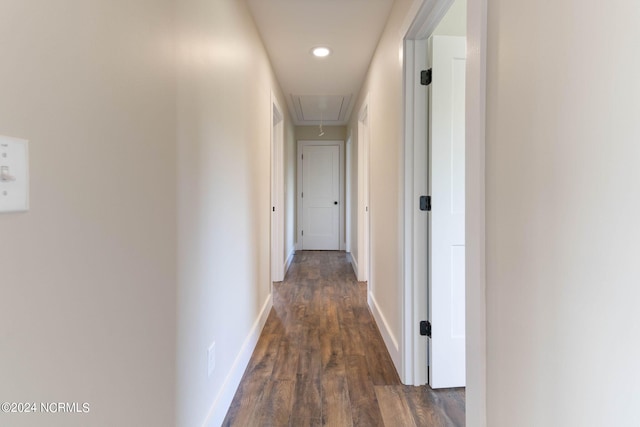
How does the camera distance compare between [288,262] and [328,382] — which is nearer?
[328,382]

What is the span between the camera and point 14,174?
1.67ft

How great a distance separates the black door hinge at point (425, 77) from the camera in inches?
67.5

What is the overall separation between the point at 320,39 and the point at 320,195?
3578 millimetres

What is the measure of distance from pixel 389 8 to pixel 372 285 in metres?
2.15

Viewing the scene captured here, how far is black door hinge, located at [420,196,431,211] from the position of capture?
172 centimetres

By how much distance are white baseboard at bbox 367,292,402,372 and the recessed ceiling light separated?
7.12 ft

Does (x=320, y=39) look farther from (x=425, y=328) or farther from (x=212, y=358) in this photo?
(x=212, y=358)

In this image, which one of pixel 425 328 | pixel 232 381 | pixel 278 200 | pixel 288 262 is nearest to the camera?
pixel 232 381

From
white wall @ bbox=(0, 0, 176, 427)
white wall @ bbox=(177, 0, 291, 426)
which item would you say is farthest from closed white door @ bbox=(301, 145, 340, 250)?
white wall @ bbox=(0, 0, 176, 427)

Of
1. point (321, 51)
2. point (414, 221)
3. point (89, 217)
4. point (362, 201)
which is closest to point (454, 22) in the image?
point (414, 221)

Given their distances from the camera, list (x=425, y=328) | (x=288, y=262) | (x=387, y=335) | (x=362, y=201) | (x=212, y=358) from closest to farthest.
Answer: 1. (x=212, y=358)
2. (x=425, y=328)
3. (x=387, y=335)
4. (x=362, y=201)
5. (x=288, y=262)

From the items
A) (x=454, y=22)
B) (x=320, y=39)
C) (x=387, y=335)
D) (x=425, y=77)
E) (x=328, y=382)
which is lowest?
(x=328, y=382)

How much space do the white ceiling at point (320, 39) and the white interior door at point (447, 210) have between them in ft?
2.45

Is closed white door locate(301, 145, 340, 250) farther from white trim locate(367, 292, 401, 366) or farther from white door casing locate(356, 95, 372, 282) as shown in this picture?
white trim locate(367, 292, 401, 366)
